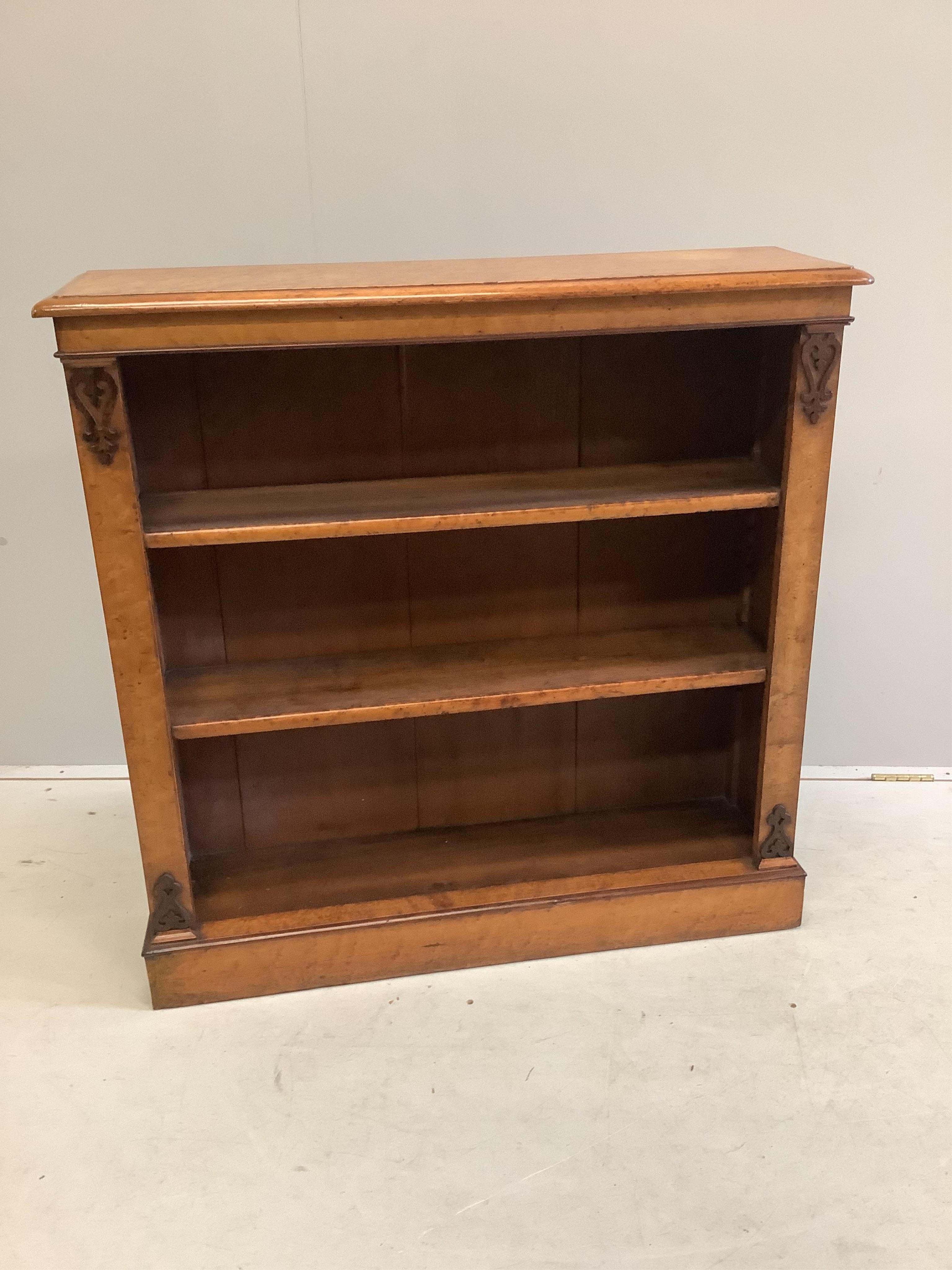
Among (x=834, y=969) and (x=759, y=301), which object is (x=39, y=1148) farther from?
(x=759, y=301)

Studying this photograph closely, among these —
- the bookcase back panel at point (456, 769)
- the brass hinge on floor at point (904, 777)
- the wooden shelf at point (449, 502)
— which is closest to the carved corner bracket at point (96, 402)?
the wooden shelf at point (449, 502)

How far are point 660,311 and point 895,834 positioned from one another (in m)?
1.42

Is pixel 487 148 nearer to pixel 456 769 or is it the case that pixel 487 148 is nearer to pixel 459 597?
A: pixel 459 597

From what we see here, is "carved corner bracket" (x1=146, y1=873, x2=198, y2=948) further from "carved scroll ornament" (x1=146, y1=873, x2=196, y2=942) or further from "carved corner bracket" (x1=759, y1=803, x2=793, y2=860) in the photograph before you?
"carved corner bracket" (x1=759, y1=803, x2=793, y2=860)

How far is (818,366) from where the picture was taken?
5.94ft

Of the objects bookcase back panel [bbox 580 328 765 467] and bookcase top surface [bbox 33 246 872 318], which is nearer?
bookcase top surface [bbox 33 246 872 318]

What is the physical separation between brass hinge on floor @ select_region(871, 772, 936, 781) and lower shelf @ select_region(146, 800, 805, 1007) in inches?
25.6

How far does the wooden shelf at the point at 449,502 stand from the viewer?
1.80 meters

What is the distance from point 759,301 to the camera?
5.74ft

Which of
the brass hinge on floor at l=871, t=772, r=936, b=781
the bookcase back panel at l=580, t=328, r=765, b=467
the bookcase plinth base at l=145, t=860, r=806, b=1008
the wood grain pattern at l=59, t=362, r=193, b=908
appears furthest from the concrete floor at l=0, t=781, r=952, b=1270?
the bookcase back panel at l=580, t=328, r=765, b=467

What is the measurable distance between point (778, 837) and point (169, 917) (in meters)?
1.19

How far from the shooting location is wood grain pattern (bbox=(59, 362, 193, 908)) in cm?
169

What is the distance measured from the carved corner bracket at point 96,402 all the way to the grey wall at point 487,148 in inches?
30.7

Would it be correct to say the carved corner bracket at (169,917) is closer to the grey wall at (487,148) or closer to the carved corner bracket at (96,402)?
the carved corner bracket at (96,402)
